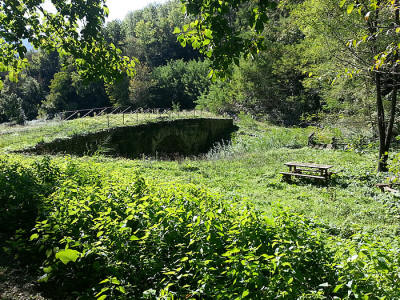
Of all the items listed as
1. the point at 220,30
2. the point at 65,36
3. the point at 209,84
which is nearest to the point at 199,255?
the point at 220,30

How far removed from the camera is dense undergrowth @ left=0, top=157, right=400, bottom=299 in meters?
1.96

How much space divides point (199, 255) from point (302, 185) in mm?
7743

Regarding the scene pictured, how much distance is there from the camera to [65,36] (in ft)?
19.6

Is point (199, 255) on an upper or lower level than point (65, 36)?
lower

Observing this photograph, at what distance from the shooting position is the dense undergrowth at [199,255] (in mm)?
1963

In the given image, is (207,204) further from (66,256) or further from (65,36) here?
(65,36)

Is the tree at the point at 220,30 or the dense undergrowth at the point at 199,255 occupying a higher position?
the tree at the point at 220,30

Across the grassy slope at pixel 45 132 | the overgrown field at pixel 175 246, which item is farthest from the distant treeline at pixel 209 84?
the overgrown field at pixel 175 246

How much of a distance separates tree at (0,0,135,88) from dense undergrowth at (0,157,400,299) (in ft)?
11.2

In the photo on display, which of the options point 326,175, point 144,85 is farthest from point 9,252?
point 144,85

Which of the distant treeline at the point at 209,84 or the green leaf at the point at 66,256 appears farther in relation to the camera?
the distant treeline at the point at 209,84

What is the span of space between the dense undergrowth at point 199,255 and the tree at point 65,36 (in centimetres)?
341

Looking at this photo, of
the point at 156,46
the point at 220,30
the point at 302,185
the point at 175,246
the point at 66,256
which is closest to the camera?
the point at 66,256

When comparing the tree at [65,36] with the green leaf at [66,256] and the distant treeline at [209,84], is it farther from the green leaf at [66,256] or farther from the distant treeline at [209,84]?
the distant treeline at [209,84]
